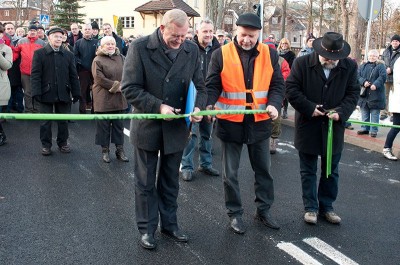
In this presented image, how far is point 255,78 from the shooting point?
4.39m

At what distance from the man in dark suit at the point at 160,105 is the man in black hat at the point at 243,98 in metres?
0.31

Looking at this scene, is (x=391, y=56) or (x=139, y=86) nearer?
(x=139, y=86)

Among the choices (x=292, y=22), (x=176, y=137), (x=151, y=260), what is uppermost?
(x=292, y=22)

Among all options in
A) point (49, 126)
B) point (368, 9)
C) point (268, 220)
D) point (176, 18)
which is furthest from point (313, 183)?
point (368, 9)

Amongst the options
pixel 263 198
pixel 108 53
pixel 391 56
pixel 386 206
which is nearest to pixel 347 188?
pixel 386 206

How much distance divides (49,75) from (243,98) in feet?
13.6

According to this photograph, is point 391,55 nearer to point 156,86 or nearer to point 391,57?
point 391,57

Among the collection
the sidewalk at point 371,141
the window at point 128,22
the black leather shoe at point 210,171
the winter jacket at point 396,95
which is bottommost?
the black leather shoe at point 210,171

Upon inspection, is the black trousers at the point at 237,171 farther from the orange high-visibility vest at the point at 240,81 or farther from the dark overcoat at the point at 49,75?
the dark overcoat at the point at 49,75

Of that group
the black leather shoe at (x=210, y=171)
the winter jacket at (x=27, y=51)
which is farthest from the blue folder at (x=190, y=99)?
the winter jacket at (x=27, y=51)

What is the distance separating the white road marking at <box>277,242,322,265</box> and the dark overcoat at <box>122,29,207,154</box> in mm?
1363

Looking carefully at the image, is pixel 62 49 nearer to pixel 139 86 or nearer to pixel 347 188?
pixel 139 86

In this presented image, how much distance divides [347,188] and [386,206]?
2.39 feet

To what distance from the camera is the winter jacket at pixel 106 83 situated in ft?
22.8
